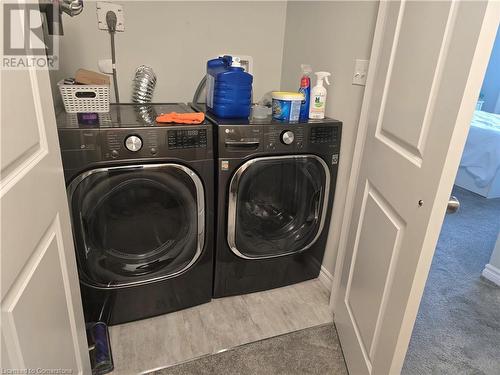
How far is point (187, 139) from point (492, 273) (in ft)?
6.56

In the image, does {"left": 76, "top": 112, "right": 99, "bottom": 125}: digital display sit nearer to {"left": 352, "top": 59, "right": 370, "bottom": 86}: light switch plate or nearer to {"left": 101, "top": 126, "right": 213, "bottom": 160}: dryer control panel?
{"left": 101, "top": 126, "right": 213, "bottom": 160}: dryer control panel

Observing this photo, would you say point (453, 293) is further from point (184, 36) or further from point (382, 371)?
point (184, 36)

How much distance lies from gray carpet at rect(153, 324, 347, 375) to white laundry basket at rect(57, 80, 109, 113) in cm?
116

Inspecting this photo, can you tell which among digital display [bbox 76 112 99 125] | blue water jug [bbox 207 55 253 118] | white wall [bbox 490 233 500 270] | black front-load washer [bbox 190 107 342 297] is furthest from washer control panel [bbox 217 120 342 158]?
white wall [bbox 490 233 500 270]

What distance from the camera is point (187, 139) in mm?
1437

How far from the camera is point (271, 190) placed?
1737 mm

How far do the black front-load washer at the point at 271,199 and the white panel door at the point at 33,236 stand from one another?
0.73m

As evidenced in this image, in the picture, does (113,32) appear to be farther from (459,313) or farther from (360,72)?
(459,313)

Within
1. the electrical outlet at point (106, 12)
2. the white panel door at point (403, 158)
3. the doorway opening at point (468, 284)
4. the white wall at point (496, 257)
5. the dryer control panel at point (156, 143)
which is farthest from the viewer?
the white wall at point (496, 257)

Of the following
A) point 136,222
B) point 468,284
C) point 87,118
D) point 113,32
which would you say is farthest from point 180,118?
point 468,284

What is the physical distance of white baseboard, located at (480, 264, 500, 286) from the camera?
6.77 feet

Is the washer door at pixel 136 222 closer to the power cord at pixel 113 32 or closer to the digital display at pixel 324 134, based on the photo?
the digital display at pixel 324 134

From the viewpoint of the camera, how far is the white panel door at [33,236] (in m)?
0.64

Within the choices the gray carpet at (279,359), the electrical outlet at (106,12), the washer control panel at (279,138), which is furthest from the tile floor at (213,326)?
the electrical outlet at (106,12)
